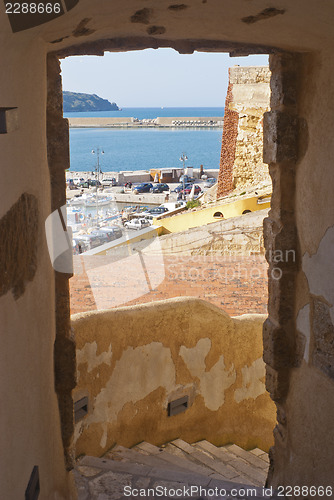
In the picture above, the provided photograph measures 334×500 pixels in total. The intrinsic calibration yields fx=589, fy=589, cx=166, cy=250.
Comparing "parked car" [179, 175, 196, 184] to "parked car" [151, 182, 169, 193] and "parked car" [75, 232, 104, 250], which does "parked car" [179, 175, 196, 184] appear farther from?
"parked car" [75, 232, 104, 250]

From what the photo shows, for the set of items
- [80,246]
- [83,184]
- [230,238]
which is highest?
[230,238]

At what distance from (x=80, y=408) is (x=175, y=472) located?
4.19 feet

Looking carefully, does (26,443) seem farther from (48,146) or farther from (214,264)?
(214,264)

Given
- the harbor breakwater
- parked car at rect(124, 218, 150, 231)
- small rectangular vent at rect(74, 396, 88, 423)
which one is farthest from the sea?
small rectangular vent at rect(74, 396, 88, 423)

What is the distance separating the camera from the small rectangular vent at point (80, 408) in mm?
5410

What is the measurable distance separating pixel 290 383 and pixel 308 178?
1515 millimetres

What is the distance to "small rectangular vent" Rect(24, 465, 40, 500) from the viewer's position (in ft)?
9.18

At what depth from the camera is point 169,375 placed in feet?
20.5

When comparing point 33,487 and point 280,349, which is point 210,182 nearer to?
point 280,349

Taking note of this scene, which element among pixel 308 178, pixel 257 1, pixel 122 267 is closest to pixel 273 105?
pixel 308 178

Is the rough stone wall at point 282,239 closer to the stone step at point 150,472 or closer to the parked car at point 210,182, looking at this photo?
the stone step at point 150,472

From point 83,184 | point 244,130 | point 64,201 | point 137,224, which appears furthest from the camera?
point 83,184

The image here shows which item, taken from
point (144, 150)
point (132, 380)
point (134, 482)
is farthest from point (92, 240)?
point (144, 150)

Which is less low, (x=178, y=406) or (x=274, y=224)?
(x=274, y=224)
